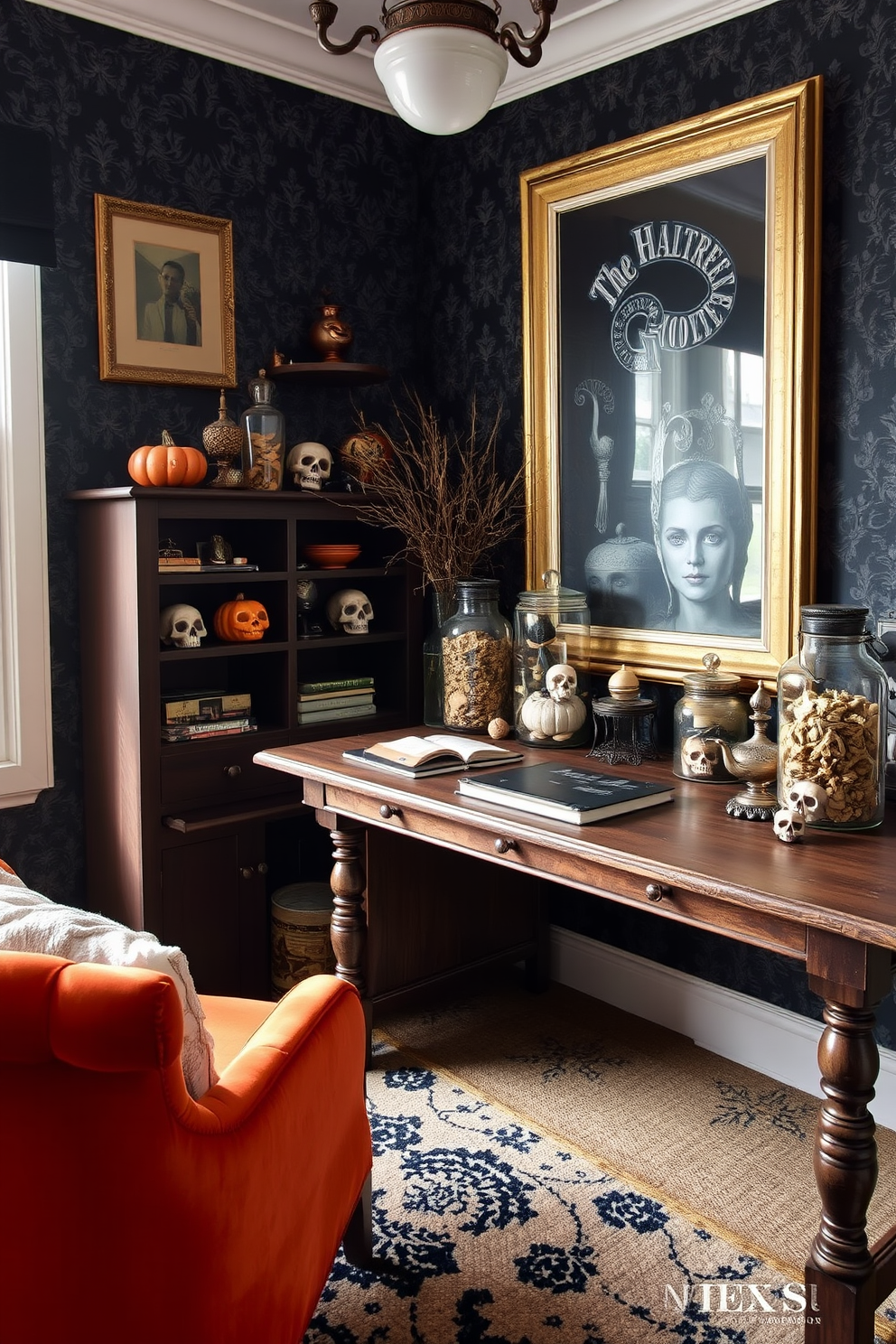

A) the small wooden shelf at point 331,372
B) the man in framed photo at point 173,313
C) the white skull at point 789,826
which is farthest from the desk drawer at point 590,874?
the man in framed photo at point 173,313

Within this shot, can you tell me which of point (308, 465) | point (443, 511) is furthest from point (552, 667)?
point (308, 465)

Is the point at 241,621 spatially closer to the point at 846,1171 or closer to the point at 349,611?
the point at 349,611

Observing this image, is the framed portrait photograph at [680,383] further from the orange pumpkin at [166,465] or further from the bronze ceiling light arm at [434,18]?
the bronze ceiling light arm at [434,18]

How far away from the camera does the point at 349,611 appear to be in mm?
3418

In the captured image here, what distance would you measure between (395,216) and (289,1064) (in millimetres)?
2953

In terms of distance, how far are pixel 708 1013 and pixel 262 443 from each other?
203 cm

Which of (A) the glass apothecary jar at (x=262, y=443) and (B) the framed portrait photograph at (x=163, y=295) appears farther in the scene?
(A) the glass apothecary jar at (x=262, y=443)

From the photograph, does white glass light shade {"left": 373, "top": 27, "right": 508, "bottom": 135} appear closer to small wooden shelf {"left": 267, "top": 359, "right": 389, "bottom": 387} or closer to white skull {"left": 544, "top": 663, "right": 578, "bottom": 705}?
white skull {"left": 544, "top": 663, "right": 578, "bottom": 705}

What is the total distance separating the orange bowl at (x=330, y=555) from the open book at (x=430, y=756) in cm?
76

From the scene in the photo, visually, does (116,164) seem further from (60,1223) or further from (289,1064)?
(60,1223)

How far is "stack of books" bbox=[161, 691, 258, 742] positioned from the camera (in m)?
3.02

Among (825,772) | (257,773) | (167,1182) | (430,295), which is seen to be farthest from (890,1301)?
(430,295)

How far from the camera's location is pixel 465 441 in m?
3.66

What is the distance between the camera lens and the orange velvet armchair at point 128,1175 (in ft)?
4.15
